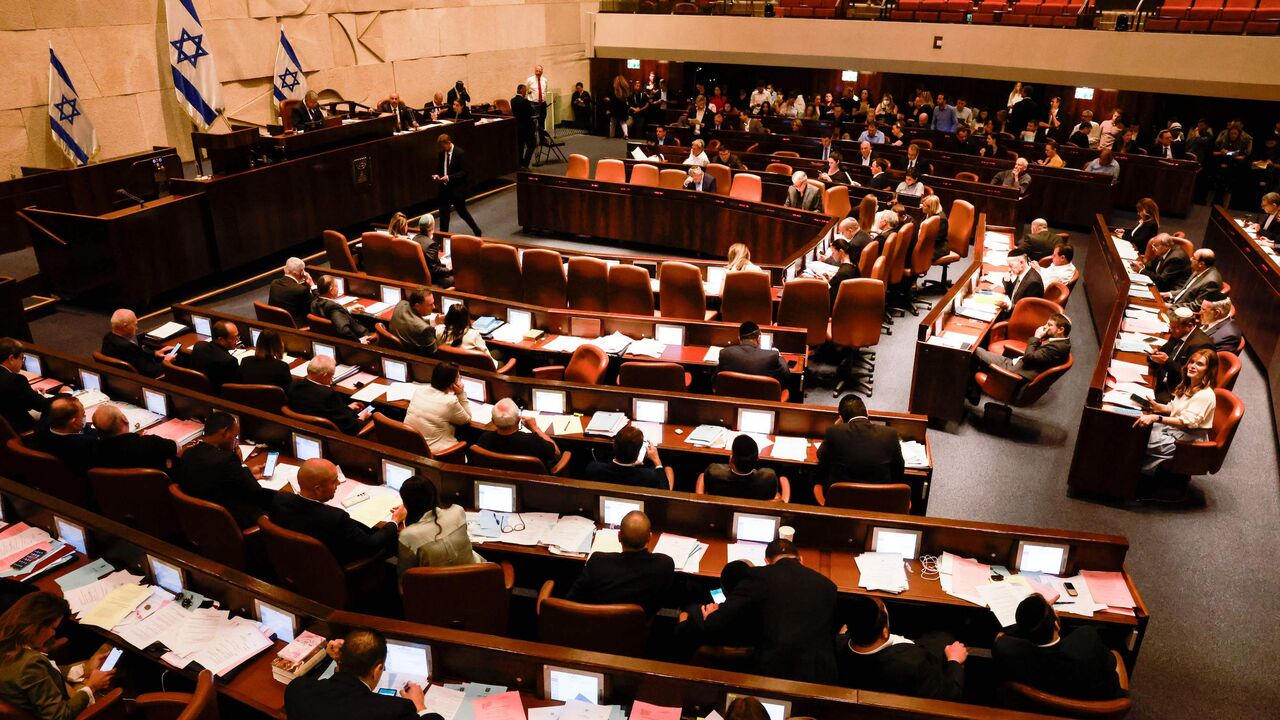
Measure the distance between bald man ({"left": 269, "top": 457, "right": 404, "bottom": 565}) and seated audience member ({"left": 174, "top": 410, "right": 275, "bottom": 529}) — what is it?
1.15 feet

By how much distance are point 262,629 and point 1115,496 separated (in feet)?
18.5

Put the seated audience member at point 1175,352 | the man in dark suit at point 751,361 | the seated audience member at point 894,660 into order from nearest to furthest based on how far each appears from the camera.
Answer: the seated audience member at point 894,660 < the man in dark suit at point 751,361 < the seated audience member at point 1175,352

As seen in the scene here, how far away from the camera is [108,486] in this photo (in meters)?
4.61

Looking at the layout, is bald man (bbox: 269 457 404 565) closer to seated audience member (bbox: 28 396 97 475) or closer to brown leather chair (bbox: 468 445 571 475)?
brown leather chair (bbox: 468 445 571 475)

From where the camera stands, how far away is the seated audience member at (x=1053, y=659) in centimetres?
331

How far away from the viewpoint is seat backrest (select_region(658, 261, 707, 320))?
7.75m

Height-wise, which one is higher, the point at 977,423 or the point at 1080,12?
the point at 1080,12

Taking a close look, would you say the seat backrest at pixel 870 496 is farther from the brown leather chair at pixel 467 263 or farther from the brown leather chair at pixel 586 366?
the brown leather chair at pixel 467 263

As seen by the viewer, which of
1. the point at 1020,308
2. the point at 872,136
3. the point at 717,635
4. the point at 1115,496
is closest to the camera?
the point at 717,635

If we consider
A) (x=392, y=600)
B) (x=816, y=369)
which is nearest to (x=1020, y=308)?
(x=816, y=369)

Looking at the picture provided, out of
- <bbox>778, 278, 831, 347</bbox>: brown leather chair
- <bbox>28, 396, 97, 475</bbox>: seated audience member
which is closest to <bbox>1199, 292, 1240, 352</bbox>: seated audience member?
<bbox>778, 278, 831, 347</bbox>: brown leather chair

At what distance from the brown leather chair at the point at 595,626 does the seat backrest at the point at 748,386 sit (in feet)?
8.29

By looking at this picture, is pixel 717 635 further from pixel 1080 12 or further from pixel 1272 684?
pixel 1080 12

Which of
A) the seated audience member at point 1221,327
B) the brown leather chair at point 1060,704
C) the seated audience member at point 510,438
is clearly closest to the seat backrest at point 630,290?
the seated audience member at point 510,438
